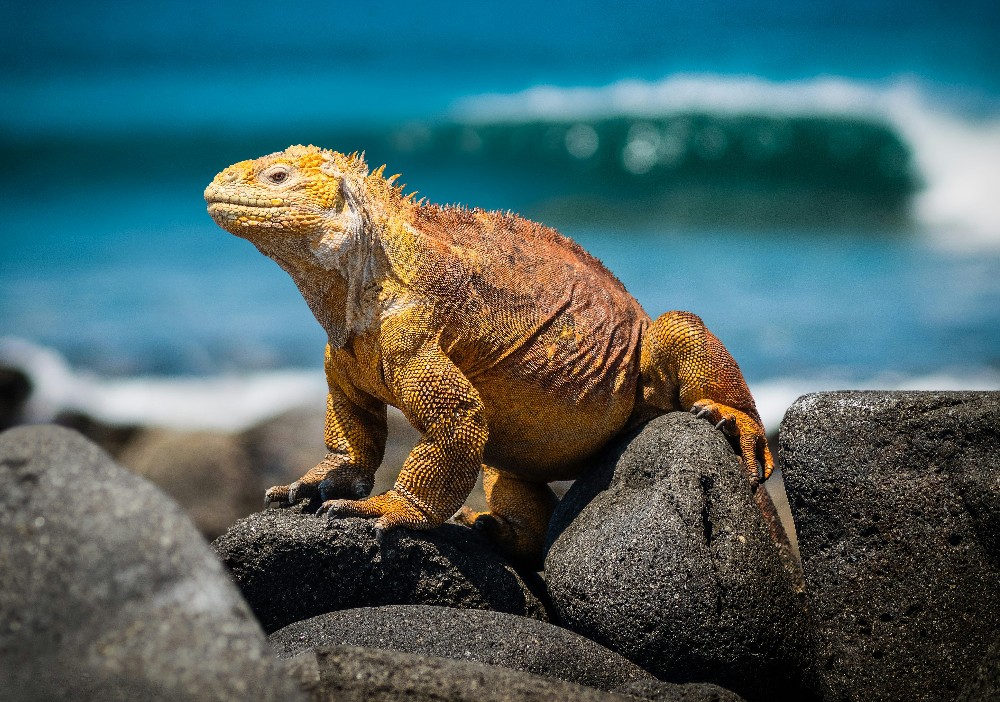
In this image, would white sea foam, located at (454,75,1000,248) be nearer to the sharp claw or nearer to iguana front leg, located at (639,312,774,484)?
iguana front leg, located at (639,312,774,484)

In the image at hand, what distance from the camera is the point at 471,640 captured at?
4980 millimetres

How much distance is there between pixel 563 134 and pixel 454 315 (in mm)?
17163

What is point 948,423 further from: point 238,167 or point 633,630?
point 238,167

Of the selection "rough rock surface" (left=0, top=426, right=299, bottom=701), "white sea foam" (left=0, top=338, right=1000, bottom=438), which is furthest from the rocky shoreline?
"white sea foam" (left=0, top=338, right=1000, bottom=438)

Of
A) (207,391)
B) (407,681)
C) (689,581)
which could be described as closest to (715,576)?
(689,581)

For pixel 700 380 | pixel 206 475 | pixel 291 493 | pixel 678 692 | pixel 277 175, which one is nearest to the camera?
pixel 678 692

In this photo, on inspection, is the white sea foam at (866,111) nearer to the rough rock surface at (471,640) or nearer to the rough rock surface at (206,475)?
the rough rock surface at (206,475)

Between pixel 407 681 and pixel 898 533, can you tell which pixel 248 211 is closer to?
pixel 407 681

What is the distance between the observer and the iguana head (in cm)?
529

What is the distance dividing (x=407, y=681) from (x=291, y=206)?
2507 millimetres

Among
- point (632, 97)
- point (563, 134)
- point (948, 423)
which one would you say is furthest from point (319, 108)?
point (948, 423)

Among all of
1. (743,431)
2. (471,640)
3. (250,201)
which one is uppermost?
(743,431)

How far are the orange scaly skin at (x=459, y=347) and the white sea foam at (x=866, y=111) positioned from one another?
14.7 meters

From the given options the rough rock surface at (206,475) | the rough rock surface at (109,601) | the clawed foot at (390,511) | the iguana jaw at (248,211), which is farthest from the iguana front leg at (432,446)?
the rough rock surface at (206,475)
